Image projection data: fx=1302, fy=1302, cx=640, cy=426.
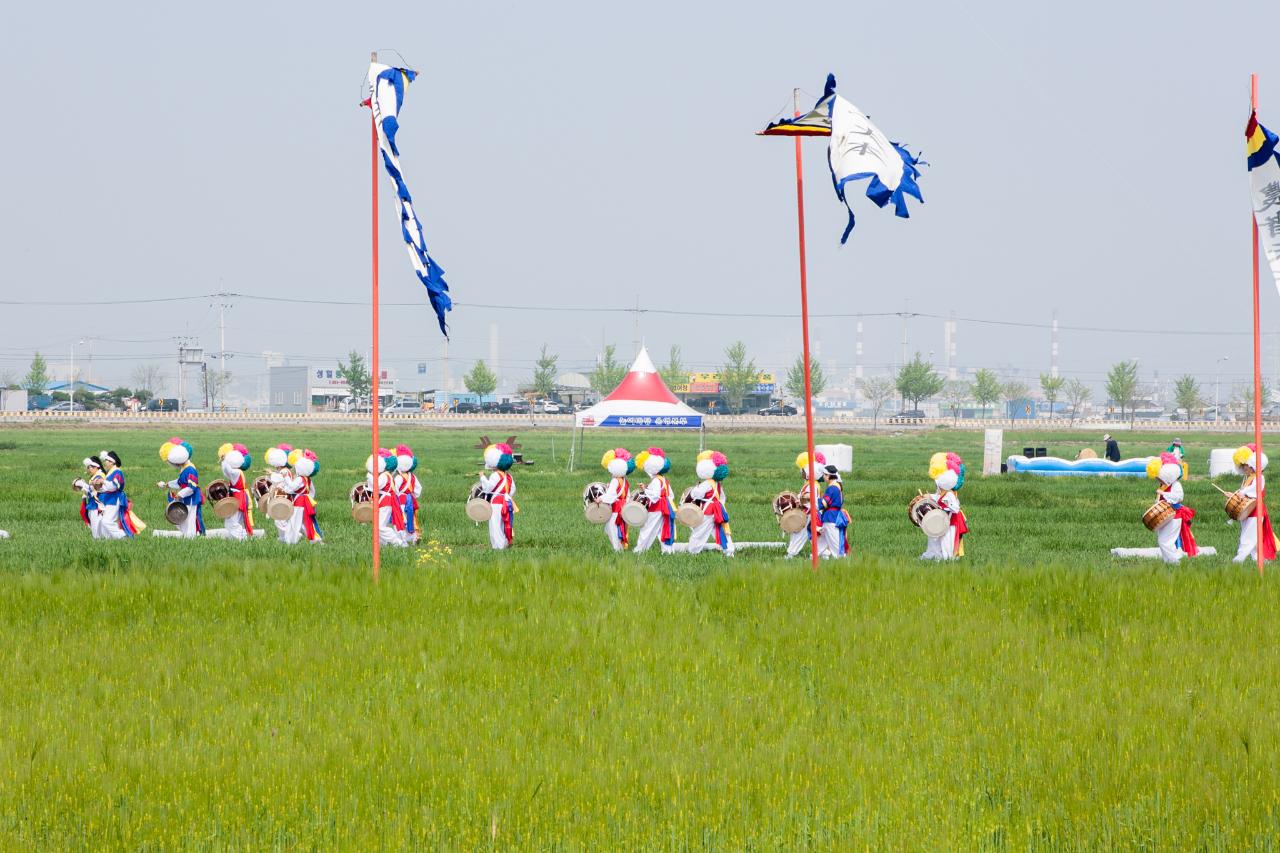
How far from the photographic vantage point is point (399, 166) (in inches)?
539

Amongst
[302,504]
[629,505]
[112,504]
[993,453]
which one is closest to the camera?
[629,505]

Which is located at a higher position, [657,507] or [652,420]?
[652,420]

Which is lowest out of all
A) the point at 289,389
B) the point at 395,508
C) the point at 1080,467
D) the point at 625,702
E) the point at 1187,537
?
the point at 625,702

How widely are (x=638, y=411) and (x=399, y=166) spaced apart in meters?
25.7

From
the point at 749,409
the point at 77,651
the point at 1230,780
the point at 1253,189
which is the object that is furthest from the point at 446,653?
the point at 749,409

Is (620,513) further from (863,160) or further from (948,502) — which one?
(863,160)

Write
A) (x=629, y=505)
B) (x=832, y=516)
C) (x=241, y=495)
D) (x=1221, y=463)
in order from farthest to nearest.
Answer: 1. (x=1221, y=463)
2. (x=241, y=495)
3. (x=629, y=505)
4. (x=832, y=516)

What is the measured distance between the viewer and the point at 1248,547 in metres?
18.1

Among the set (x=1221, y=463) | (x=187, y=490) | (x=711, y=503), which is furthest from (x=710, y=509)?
(x=1221, y=463)

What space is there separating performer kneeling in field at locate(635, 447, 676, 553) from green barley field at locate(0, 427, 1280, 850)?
105 inches

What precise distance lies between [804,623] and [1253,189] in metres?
7.75

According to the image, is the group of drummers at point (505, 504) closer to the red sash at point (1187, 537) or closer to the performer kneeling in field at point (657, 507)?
the performer kneeling in field at point (657, 507)

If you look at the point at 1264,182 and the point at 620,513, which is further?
the point at 620,513

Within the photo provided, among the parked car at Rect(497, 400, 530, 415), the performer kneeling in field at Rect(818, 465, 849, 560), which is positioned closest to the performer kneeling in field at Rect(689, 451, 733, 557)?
the performer kneeling in field at Rect(818, 465, 849, 560)
